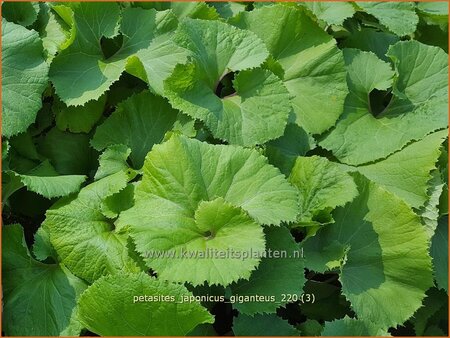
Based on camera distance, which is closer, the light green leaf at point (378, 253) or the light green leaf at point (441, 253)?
the light green leaf at point (378, 253)

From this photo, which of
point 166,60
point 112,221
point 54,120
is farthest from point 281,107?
point 54,120

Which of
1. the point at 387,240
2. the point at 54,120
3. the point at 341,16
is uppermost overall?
the point at 341,16

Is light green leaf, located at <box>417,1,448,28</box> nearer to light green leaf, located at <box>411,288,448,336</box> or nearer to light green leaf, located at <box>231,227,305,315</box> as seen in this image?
light green leaf, located at <box>411,288,448,336</box>

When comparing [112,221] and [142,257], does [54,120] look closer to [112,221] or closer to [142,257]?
[112,221]

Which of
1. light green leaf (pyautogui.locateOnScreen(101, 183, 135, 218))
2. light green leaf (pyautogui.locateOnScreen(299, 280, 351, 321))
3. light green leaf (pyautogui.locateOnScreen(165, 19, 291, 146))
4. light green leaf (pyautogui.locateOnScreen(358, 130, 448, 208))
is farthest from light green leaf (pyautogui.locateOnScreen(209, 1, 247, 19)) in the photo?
light green leaf (pyautogui.locateOnScreen(299, 280, 351, 321))

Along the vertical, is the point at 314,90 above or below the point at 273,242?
above

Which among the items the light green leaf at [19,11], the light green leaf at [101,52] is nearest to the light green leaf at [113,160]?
the light green leaf at [101,52]

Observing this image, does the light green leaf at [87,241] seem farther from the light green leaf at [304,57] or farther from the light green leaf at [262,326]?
the light green leaf at [304,57]

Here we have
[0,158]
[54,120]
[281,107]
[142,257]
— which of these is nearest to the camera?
[142,257]
